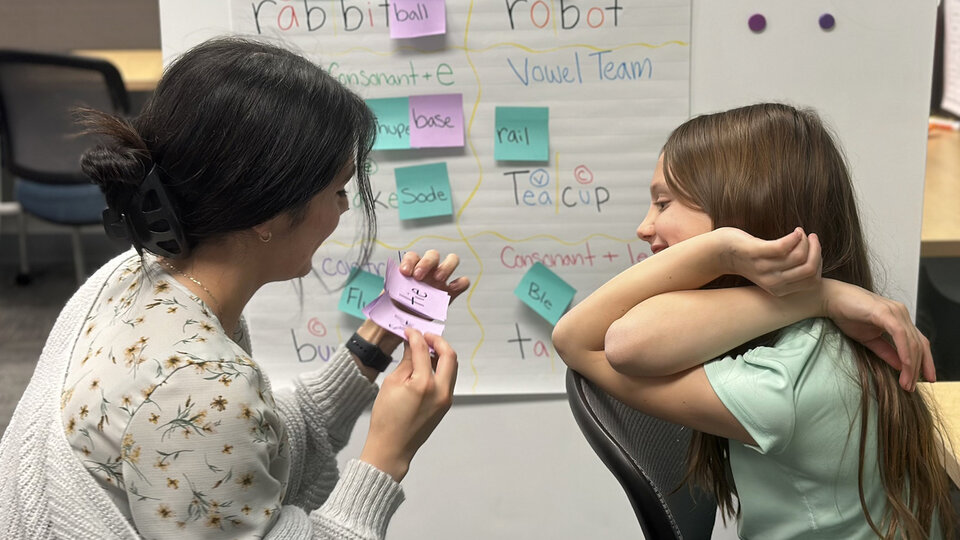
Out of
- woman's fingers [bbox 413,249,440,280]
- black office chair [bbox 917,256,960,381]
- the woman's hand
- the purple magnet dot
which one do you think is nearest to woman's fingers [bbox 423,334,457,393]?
the woman's hand

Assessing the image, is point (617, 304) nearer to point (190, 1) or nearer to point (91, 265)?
point (190, 1)

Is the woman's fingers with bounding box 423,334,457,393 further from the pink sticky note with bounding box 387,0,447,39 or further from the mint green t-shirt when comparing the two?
the pink sticky note with bounding box 387,0,447,39

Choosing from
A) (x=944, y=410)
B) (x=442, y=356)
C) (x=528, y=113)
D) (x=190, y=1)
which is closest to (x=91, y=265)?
(x=190, y=1)

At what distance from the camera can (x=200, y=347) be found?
940 millimetres

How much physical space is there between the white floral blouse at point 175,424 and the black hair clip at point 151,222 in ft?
0.21

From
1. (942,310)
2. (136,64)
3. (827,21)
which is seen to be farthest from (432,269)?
(136,64)

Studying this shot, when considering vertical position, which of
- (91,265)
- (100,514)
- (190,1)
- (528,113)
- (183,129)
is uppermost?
(190,1)

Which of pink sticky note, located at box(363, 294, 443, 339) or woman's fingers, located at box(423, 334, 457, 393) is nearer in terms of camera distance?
woman's fingers, located at box(423, 334, 457, 393)

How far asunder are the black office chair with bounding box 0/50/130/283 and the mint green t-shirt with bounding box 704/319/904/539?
2763 millimetres

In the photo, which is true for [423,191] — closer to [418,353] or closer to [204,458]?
[418,353]

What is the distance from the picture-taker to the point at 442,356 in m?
1.10

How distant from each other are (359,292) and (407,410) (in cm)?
73

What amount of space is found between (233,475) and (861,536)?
71cm

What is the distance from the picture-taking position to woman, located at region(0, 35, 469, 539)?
902mm
